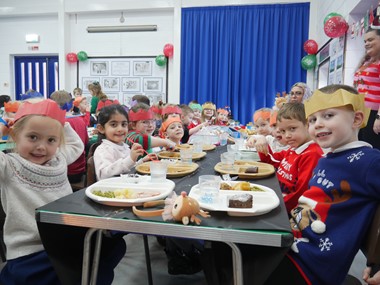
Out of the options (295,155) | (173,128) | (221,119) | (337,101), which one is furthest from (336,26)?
(337,101)

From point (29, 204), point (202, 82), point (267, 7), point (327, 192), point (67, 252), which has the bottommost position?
point (67, 252)

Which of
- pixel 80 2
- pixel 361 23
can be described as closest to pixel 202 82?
pixel 80 2

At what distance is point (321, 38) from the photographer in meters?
6.96

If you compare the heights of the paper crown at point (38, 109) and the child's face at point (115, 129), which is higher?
the paper crown at point (38, 109)

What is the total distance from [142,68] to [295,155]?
7.51 metres

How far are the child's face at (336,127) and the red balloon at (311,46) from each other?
6.53 m

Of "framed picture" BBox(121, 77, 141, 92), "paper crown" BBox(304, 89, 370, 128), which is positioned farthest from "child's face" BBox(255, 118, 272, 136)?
"framed picture" BBox(121, 77, 141, 92)

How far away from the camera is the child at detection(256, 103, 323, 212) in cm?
178

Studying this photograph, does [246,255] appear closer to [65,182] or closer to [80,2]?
[65,182]

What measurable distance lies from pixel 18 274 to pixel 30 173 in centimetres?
44

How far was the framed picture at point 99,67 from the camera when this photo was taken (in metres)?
9.02

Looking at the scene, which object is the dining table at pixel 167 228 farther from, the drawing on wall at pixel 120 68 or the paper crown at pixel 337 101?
the drawing on wall at pixel 120 68

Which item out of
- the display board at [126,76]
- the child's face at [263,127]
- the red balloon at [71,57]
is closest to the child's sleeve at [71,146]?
the child's face at [263,127]

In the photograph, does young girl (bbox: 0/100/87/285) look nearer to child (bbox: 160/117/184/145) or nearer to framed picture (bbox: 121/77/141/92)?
child (bbox: 160/117/184/145)
